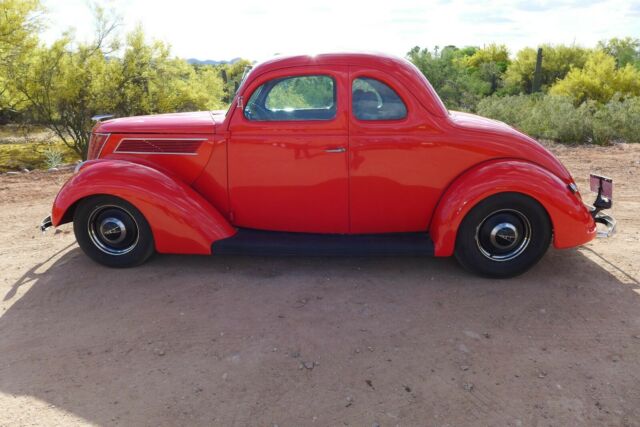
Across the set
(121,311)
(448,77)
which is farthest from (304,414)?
(448,77)

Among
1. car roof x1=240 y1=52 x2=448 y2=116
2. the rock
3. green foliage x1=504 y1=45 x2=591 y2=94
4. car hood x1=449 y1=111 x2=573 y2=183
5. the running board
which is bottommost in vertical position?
the rock

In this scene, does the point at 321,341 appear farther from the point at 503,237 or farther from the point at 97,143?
the point at 97,143

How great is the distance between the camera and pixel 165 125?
4.44 m

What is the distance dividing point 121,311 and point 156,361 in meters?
0.79

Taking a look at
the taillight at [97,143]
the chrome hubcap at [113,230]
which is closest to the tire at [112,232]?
the chrome hubcap at [113,230]

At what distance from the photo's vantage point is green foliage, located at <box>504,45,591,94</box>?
19.1 m

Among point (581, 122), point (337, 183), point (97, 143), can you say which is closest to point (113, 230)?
point (97, 143)

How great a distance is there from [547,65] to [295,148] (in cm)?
1837

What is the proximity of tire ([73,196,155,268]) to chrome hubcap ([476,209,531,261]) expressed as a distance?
2870mm

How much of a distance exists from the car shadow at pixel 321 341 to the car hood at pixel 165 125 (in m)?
1.21

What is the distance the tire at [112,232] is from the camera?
4.30 meters

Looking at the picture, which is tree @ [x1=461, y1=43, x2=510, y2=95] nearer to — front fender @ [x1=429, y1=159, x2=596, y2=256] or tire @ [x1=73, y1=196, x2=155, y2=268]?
front fender @ [x1=429, y1=159, x2=596, y2=256]

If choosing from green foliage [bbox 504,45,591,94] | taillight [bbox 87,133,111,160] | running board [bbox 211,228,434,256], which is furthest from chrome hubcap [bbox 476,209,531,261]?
green foliage [bbox 504,45,591,94]

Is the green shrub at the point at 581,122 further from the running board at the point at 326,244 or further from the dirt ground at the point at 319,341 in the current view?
the running board at the point at 326,244
